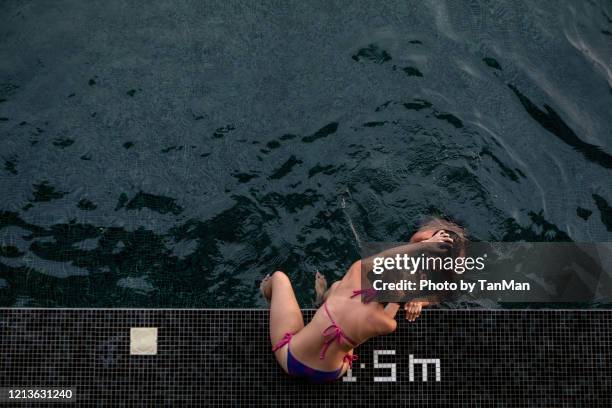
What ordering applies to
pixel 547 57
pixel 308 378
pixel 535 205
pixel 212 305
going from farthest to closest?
pixel 547 57 < pixel 535 205 < pixel 212 305 < pixel 308 378

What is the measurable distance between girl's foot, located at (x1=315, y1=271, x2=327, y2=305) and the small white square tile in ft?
4.32

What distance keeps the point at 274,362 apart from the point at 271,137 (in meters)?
2.08

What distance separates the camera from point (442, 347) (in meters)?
6.41

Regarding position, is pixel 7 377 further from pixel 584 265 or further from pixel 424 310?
pixel 584 265

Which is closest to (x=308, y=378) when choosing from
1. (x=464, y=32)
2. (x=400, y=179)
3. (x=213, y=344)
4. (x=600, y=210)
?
(x=213, y=344)

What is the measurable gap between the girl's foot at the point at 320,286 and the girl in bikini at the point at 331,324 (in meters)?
0.29

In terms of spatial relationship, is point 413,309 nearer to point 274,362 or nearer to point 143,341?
point 274,362

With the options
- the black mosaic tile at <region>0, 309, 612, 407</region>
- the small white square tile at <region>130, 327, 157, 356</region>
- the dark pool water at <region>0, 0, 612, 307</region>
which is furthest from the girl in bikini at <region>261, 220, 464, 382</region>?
the small white square tile at <region>130, 327, 157, 356</region>

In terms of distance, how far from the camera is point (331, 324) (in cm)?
575

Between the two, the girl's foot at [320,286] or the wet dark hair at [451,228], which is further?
the wet dark hair at [451,228]

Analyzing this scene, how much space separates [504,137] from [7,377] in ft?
15.4

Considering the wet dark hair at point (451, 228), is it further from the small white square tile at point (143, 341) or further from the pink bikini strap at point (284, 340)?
the small white square tile at point (143, 341)

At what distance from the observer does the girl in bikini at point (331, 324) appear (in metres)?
5.71

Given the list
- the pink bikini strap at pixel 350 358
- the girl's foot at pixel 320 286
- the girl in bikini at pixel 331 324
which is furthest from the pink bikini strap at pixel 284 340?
the girl's foot at pixel 320 286
